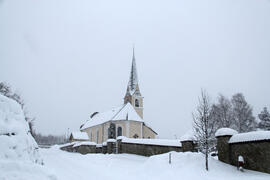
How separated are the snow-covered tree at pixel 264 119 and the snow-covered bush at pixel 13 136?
3699 centimetres

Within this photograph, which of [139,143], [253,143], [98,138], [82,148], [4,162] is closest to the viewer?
[4,162]

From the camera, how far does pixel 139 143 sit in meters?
24.3

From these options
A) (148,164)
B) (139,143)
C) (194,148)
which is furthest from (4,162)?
(139,143)

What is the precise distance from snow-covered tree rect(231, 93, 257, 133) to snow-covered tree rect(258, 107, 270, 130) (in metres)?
3.52

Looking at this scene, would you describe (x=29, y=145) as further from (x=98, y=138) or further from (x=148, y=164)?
(x=98, y=138)

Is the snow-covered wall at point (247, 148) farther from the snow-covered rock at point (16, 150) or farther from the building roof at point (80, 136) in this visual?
the building roof at point (80, 136)

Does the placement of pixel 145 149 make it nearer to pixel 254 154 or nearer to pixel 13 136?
pixel 254 154

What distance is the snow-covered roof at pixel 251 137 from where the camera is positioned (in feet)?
40.9

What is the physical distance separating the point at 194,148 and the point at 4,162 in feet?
48.3

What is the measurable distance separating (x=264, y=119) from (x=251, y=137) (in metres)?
27.0

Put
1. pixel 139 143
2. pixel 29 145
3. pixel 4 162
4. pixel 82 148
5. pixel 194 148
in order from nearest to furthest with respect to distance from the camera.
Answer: pixel 4 162 → pixel 29 145 → pixel 194 148 → pixel 139 143 → pixel 82 148

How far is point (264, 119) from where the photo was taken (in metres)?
36.1

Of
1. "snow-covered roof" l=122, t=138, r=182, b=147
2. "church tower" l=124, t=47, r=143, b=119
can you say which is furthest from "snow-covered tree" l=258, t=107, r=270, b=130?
"church tower" l=124, t=47, r=143, b=119

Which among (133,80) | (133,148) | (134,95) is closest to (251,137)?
(133,148)
